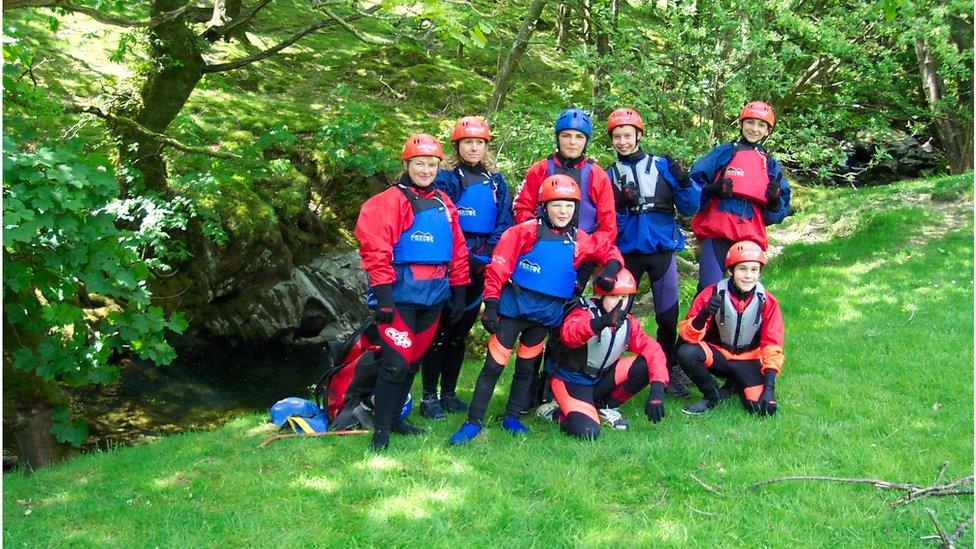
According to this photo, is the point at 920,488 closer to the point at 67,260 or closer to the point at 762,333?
the point at 762,333

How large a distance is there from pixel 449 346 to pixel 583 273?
1.42m

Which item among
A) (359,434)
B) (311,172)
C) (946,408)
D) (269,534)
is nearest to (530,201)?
(359,434)

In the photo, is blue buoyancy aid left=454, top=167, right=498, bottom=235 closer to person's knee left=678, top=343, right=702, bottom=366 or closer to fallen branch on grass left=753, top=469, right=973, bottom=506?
person's knee left=678, top=343, right=702, bottom=366

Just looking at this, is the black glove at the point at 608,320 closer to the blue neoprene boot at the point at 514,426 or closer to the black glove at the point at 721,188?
the blue neoprene boot at the point at 514,426

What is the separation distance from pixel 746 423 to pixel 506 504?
2.15 meters

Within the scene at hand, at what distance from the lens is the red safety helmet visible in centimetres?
511

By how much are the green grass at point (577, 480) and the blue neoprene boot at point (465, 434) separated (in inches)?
3.9


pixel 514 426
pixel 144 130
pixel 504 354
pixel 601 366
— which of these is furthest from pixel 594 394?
pixel 144 130

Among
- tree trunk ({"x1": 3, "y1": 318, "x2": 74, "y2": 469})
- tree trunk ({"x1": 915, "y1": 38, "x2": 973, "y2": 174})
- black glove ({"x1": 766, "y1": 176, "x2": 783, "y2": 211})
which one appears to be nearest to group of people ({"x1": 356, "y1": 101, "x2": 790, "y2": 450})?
black glove ({"x1": 766, "y1": 176, "x2": 783, "y2": 211})

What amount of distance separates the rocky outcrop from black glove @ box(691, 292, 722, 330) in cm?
660

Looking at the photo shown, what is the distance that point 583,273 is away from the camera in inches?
214

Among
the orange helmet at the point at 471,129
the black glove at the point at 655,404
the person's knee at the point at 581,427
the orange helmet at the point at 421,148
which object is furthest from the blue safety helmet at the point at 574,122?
the person's knee at the point at 581,427

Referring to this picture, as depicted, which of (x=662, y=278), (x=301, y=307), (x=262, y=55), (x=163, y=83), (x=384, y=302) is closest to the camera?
(x=384, y=302)

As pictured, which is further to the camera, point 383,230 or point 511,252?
point 511,252
